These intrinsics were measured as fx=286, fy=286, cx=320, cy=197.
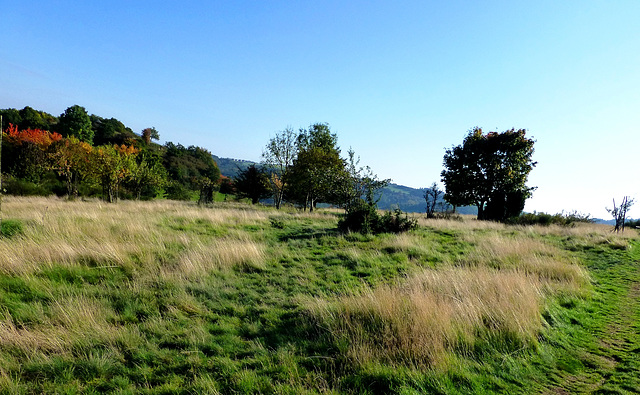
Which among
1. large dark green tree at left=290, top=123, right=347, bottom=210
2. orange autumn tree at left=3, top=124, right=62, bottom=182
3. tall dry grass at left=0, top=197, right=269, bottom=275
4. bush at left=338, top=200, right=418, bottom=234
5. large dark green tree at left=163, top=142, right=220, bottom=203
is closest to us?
tall dry grass at left=0, top=197, right=269, bottom=275

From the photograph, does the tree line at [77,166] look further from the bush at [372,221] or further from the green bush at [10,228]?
the bush at [372,221]

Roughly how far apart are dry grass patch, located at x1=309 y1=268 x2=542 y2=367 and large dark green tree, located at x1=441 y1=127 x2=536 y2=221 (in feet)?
101

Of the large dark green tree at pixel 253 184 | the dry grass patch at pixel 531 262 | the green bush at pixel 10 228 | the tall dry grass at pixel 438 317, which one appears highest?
the large dark green tree at pixel 253 184

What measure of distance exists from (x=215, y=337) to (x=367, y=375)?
7.59ft

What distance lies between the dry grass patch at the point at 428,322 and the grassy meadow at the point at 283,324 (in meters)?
0.03

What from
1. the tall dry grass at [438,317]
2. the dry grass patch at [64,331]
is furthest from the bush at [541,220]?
the dry grass patch at [64,331]

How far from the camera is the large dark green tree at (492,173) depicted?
32.3 m

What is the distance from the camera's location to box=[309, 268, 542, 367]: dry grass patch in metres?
3.96

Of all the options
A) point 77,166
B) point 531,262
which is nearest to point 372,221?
point 531,262

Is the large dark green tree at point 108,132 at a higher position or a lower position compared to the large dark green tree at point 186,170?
higher

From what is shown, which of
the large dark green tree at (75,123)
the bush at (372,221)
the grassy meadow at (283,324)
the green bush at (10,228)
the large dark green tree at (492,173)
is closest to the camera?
the grassy meadow at (283,324)

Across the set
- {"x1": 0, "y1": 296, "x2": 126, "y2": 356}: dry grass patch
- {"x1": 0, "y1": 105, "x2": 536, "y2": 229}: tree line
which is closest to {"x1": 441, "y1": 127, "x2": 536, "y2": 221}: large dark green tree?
{"x1": 0, "y1": 105, "x2": 536, "y2": 229}: tree line

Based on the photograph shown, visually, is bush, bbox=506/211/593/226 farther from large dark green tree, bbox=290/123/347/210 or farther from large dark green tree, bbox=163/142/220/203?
large dark green tree, bbox=163/142/220/203

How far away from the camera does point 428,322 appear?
4434mm
